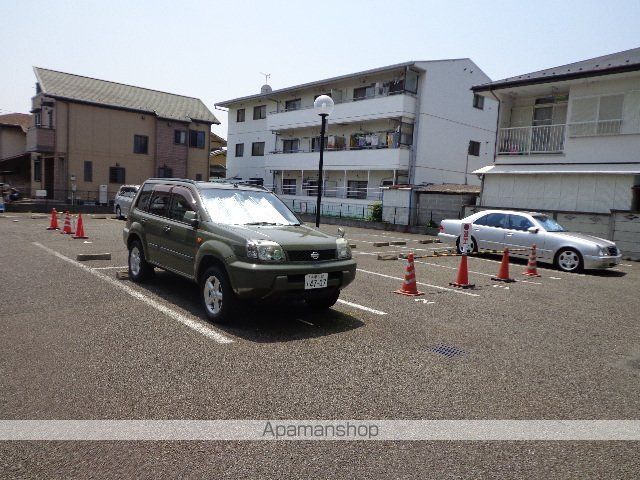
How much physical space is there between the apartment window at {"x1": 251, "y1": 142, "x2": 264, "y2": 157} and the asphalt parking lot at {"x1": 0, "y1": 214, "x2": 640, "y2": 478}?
31804 mm

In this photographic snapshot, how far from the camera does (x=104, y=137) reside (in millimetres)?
31391

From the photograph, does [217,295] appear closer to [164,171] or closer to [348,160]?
[348,160]

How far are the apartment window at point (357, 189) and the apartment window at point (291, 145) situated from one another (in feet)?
21.8

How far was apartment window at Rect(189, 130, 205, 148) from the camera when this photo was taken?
36.1 metres

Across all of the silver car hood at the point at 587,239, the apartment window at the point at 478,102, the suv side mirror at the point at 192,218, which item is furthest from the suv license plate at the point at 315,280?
the apartment window at the point at 478,102

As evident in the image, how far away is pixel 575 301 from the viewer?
25.6ft

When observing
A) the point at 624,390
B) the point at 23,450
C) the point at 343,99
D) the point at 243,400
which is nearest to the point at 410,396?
the point at 243,400

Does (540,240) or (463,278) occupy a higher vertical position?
(540,240)

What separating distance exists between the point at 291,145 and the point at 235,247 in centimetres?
3150

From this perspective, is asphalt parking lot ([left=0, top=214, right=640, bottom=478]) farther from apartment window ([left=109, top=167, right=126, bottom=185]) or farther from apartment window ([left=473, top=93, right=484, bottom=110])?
apartment window ([left=109, top=167, right=126, bottom=185])

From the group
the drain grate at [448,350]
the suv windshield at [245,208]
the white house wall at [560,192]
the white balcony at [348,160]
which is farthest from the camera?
the white balcony at [348,160]

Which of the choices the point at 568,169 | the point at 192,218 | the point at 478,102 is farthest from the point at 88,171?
the point at 192,218

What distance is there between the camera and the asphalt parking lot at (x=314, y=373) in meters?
2.75

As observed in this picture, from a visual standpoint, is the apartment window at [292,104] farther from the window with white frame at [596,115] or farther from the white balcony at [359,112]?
the window with white frame at [596,115]
